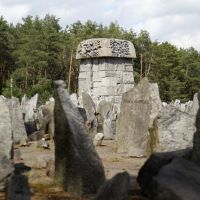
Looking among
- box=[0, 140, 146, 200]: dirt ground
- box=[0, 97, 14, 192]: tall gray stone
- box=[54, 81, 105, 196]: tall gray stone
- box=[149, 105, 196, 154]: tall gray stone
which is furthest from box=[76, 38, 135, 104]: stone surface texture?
box=[54, 81, 105, 196]: tall gray stone

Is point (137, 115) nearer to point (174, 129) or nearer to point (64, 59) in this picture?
point (174, 129)

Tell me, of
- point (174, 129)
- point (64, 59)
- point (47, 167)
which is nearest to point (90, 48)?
point (174, 129)

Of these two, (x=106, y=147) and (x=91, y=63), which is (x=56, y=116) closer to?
(x=106, y=147)

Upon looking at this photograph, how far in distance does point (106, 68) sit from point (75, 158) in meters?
12.6

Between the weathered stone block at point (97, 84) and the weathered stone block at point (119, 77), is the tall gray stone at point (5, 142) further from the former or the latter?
the weathered stone block at point (119, 77)

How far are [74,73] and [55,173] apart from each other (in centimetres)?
3843

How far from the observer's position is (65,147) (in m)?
5.95

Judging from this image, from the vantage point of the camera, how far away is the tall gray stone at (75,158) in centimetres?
572

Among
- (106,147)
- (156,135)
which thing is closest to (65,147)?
(156,135)

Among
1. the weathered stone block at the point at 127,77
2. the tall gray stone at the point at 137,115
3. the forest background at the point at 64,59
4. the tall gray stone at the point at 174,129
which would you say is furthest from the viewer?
the forest background at the point at 64,59

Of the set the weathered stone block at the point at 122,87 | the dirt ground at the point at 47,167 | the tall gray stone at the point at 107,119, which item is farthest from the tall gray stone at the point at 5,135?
the weathered stone block at the point at 122,87

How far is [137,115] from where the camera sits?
996cm

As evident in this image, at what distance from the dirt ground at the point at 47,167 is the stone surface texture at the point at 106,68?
739cm

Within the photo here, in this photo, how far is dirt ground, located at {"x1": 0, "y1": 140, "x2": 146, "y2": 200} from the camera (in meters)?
5.64
